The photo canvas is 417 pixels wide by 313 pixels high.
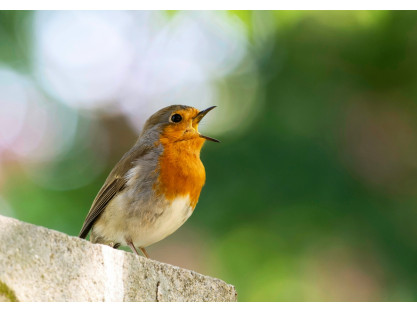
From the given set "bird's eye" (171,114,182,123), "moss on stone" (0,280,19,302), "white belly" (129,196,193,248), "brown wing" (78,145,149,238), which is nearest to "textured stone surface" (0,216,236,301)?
"moss on stone" (0,280,19,302)

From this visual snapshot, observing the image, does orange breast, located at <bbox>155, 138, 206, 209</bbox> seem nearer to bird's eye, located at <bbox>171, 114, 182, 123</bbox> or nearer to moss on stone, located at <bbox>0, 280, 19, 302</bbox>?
bird's eye, located at <bbox>171, 114, 182, 123</bbox>

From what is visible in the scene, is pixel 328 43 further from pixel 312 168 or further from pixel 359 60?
pixel 312 168

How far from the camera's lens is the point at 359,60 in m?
5.57

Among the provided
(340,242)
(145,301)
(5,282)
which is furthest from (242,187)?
(5,282)

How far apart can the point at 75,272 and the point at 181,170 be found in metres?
1.55

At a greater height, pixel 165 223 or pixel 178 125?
pixel 178 125

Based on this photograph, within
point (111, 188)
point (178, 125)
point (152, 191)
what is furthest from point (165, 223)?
point (178, 125)

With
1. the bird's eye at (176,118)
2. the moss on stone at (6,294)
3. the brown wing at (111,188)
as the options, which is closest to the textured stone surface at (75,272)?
the moss on stone at (6,294)

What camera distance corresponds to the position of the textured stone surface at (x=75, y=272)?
5.59 ft

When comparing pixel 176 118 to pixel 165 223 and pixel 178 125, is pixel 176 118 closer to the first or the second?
pixel 178 125

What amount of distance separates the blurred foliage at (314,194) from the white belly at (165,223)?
1549 mm

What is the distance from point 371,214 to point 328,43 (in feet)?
5.53

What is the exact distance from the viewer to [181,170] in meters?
3.38

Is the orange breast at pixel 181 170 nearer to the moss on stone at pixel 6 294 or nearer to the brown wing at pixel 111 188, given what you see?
the brown wing at pixel 111 188
